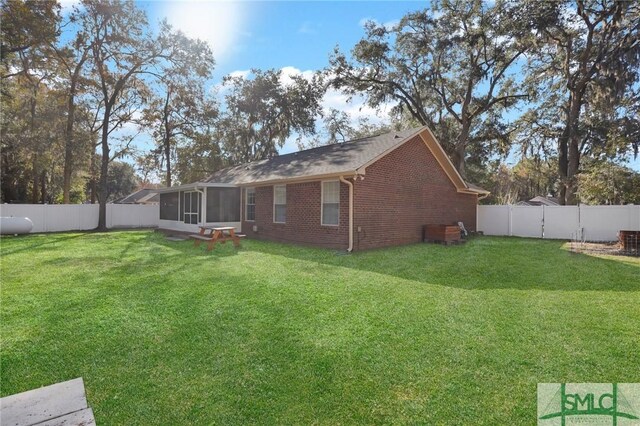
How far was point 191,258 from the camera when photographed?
29.6 feet

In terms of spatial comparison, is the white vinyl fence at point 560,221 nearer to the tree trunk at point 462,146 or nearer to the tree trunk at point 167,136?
the tree trunk at point 462,146

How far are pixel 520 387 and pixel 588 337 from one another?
5.63 ft

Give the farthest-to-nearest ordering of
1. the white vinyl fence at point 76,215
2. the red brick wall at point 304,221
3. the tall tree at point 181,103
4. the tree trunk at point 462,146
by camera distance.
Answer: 1. the tree trunk at point 462,146
2. the tall tree at point 181,103
3. the white vinyl fence at point 76,215
4. the red brick wall at point 304,221

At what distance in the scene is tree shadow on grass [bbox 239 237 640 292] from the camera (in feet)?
21.5

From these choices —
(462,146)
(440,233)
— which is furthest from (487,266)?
(462,146)

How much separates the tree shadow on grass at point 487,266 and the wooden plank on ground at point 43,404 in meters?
5.45

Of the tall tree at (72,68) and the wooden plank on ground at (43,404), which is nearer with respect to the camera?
the wooden plank on ground at (43,404)

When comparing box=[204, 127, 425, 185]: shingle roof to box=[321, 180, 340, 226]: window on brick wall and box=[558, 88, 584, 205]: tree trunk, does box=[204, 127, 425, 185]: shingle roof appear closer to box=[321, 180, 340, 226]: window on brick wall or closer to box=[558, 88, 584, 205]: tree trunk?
box=[321, 180, 340, 226]: window on brick wall

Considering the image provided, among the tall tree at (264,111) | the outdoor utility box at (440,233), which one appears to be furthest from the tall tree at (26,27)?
the outdoor utility box at (440,233)

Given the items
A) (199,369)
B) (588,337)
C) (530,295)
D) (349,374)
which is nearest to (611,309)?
(530,295)

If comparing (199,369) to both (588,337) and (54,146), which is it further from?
(54,146)

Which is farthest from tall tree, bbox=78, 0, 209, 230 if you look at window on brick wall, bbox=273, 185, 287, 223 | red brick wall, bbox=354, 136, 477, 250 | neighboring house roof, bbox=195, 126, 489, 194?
red brick wall, bbox=354, 136, 477, 250

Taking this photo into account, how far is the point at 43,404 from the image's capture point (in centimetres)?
274

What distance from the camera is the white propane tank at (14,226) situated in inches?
574
